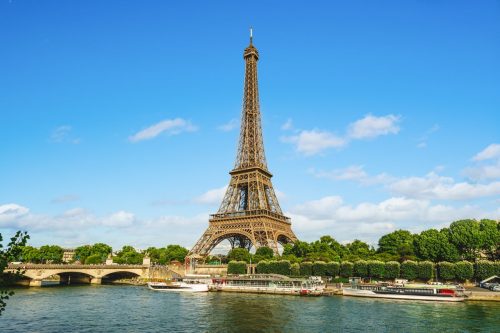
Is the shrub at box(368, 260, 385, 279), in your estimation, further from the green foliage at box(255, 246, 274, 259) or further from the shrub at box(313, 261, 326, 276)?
the green foliage at box(255, 246, 274, 259)

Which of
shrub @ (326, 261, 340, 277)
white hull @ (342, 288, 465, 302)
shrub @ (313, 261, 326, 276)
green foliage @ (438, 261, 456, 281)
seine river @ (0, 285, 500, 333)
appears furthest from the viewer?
shrub @ (313, 261, 326, 276)

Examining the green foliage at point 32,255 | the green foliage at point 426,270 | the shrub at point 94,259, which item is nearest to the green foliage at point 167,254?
the shrub at point 94,259

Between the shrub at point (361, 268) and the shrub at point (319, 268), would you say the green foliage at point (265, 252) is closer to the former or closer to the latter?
the shrub at point (319, 268)

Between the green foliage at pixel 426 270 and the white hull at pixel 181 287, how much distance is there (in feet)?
116

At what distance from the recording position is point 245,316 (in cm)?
3800

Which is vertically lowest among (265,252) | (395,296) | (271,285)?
(395,296)

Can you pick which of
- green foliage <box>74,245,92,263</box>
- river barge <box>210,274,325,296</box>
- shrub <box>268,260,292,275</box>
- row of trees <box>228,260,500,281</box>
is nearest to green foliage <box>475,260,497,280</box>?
row of trees <box>228,260,500,281</box>

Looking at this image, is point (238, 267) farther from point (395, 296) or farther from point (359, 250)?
point (395, 296)

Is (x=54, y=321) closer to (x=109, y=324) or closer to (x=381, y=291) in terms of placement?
(x=109, y=324)

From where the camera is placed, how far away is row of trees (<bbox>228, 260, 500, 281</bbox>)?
61656 mm

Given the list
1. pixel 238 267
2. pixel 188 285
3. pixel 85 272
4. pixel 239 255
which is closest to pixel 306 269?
pixel 238 267

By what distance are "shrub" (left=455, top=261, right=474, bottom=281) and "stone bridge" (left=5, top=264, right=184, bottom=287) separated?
59.8 meters

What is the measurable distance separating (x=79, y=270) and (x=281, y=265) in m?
40.8

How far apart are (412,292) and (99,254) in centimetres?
10013
